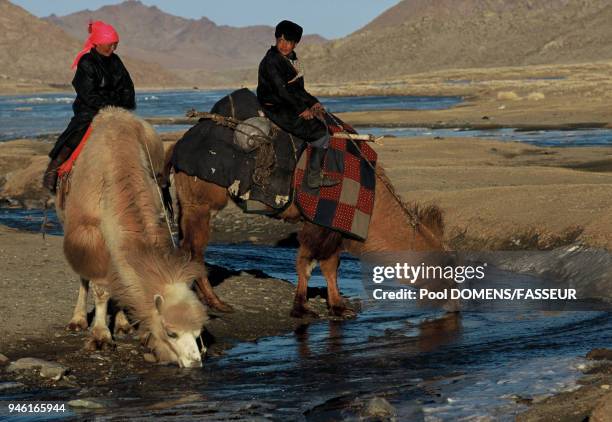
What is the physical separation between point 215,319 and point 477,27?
591 feet

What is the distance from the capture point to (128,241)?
798 cm

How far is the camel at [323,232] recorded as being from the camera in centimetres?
1030

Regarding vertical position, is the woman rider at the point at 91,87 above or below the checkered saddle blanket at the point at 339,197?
above

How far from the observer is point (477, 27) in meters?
185

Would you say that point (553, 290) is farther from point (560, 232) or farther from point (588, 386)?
point (588, 386)

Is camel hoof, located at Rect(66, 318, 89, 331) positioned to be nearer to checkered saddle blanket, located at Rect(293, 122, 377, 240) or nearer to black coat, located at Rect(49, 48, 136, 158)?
black coat, located at Rect(49, 48, 136, 158)

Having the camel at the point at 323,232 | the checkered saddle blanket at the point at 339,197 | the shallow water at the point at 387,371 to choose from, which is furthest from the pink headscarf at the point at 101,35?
the shallow water at the point at 387,371

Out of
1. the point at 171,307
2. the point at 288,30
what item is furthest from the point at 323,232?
the point at 171,307

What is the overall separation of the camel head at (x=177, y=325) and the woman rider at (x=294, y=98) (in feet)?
9.45

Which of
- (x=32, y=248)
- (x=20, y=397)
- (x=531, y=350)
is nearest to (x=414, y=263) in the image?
(x=531, y=350)

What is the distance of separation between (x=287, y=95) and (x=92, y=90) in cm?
183

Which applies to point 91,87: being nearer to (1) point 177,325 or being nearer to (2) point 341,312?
(1) point 177,325

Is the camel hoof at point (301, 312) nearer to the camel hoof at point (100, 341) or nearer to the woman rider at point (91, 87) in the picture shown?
the camel hoof at point (100, 341)

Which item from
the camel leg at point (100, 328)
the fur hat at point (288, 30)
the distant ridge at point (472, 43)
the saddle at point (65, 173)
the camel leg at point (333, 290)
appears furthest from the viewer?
the distant ridge at point (472, 43)
